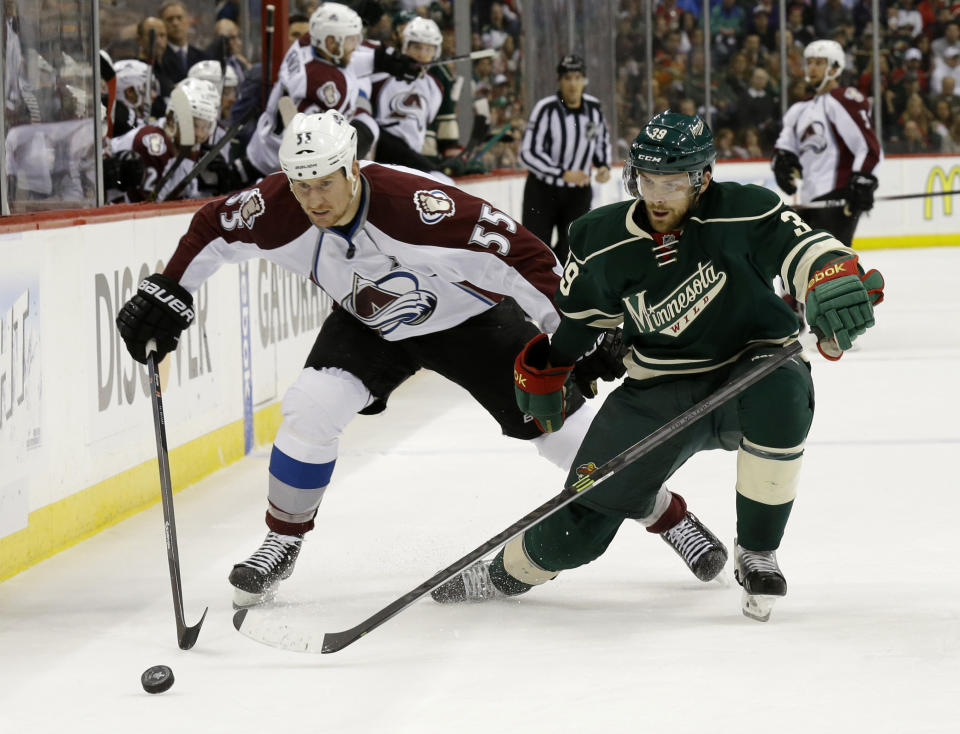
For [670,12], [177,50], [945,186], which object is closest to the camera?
[177,50]

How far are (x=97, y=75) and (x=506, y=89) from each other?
735cm

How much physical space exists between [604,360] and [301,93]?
3.38 metres

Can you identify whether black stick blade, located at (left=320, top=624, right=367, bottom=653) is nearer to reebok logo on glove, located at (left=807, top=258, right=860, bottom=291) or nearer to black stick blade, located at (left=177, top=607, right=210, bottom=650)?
black stick blade, located at (left=177, top=607, right=210, bottom=650)

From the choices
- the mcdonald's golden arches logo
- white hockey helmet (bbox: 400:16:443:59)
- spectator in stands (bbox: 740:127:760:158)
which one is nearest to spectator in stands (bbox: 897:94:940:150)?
the mcdonald's golden arches logo

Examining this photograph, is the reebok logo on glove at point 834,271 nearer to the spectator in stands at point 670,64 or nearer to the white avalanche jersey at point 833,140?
the white avalanche jersey at point 833,140

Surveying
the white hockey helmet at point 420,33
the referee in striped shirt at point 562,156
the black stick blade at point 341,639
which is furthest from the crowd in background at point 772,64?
the black stick blade at point 341,639

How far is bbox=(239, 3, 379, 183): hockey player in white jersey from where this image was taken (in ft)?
19.9

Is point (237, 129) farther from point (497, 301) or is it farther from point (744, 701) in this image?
point (744, 701)

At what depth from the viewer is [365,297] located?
10.5 ft

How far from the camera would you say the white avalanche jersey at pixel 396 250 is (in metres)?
3.08

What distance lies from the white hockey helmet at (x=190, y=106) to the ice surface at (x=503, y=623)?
5.18 ft

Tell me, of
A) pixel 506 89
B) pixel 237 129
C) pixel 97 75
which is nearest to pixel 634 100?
pixel 506 89

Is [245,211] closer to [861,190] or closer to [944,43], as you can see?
[861,190]

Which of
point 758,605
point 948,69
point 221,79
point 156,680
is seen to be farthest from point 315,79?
point 948,69
